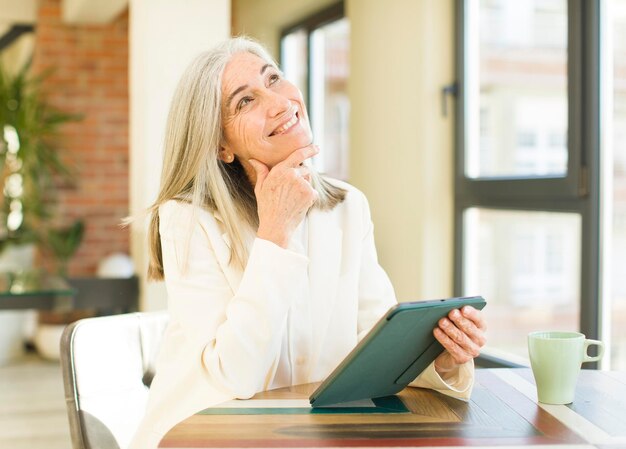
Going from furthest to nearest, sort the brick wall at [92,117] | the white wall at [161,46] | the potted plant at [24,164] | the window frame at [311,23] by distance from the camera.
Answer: the brick wall at [92,117] < the potted plant at [24,164] < the window frame at [311,23] < the white wall at [161,46]

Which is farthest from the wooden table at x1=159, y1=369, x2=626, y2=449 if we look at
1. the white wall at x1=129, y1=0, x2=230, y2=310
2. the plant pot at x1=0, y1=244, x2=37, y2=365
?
the plant pot at x1=0, y1=244, x2=37, y2=365

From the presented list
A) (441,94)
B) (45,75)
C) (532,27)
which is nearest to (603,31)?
(532,27)

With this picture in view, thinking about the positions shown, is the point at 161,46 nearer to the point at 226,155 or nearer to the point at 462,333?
the point at 226,155

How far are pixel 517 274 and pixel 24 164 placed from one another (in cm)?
353

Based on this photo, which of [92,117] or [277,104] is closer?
[277,104]

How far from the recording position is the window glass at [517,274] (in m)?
3.60

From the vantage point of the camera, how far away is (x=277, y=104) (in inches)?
64.6

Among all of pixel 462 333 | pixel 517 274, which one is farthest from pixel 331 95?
pixel 462 333

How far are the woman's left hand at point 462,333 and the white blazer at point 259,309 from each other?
52 mm

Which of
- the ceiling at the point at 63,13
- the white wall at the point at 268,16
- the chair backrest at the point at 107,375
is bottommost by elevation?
the chair backrest at the point at 107,375

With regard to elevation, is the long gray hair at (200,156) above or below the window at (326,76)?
below

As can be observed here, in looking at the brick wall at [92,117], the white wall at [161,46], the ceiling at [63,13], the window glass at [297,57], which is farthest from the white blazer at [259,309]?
the brick wall at [92,117]

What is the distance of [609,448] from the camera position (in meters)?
1.11

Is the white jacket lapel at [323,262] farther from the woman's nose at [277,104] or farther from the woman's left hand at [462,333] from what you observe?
the woman's left hand at [462,333]
